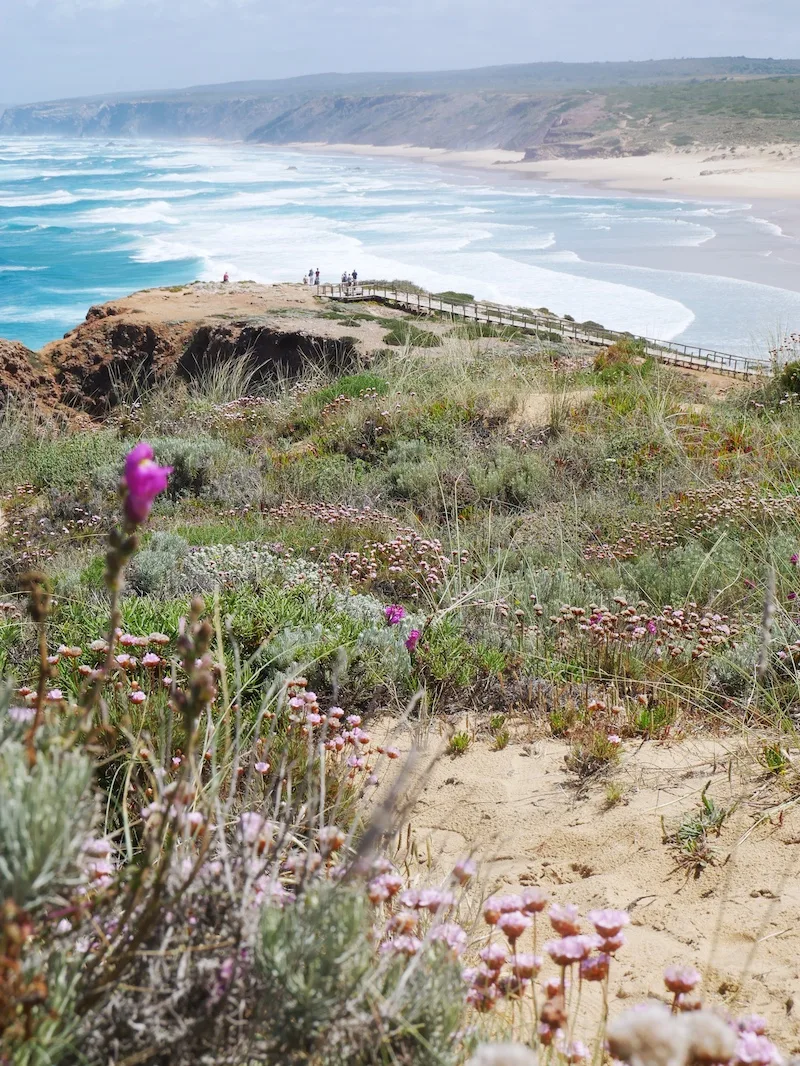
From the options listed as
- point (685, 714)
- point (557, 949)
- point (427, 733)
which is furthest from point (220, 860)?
A: point (685, 714)

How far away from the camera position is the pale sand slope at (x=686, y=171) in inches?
2815

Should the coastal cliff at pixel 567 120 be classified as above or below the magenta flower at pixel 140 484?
above

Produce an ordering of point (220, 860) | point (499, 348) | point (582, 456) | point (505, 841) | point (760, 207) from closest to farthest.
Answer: point (220, 860) → point (505, 841) → point (582, 456) → point (499, 348) → point (760, 207)

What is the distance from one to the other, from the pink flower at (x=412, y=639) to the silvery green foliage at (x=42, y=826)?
2.88 m

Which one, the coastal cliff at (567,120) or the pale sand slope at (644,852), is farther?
the coastal cliff at (567,120)

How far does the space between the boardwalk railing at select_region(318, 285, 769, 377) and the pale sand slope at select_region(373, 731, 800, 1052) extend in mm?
16517

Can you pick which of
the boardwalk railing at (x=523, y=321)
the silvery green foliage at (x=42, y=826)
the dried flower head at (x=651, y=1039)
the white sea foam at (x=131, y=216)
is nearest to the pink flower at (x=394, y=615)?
the silvery green foliage at (x=42, y=826)

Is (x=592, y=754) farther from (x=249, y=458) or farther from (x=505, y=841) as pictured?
(x=249, y=458)

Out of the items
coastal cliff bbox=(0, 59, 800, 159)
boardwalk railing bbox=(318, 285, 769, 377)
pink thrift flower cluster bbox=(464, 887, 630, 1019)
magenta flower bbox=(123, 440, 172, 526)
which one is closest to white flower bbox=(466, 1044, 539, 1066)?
pink thrift flower cluster bbox=(464, 887, 630, 1019)

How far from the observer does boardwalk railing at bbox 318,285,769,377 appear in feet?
67.0

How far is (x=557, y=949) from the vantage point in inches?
65.6

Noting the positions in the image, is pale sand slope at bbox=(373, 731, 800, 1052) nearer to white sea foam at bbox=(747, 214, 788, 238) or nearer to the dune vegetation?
the dune vegetation

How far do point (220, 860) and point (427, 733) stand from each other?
2.04 metres

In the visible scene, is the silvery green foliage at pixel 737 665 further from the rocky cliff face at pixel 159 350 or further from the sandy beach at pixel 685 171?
the sandy beach at pixel 685 171
